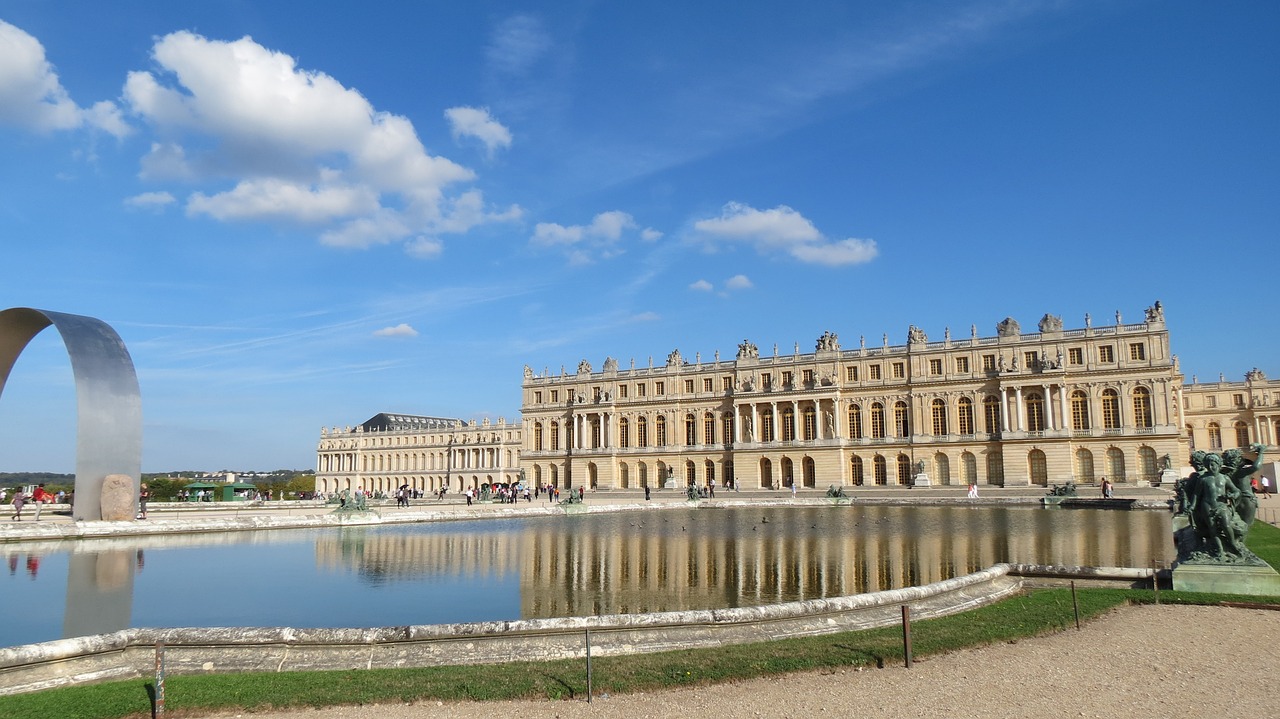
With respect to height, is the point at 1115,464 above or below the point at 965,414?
below

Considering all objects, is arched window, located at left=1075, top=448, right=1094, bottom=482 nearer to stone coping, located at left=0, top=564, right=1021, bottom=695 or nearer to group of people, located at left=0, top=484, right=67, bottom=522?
stone coping, located at left=0, top=564, right=1021, bottom=695

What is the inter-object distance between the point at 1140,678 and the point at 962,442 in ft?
205

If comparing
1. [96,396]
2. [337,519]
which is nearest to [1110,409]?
[337,519]

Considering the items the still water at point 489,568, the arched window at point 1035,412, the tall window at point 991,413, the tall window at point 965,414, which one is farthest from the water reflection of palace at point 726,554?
the tall window at point 965,414

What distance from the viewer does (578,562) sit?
19672mm

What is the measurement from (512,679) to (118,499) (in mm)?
25297

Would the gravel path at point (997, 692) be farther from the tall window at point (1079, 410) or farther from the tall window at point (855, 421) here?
the tall window at point (855, 421)

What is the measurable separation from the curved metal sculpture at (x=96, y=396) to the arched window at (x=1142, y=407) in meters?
63.7

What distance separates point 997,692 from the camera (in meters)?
8.03

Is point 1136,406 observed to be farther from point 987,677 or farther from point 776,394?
point 987,677

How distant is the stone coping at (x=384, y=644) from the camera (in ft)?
29.9

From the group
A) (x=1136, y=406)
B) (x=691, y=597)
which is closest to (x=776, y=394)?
(x=1136, y=406)

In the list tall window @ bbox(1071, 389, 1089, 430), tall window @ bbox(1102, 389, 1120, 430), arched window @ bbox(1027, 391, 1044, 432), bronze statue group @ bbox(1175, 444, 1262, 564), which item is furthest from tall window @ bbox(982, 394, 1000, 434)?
bronze statue group @ bbox(1175, 444, 1262, 564)

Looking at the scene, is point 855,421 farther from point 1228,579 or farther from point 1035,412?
point 1228,579
